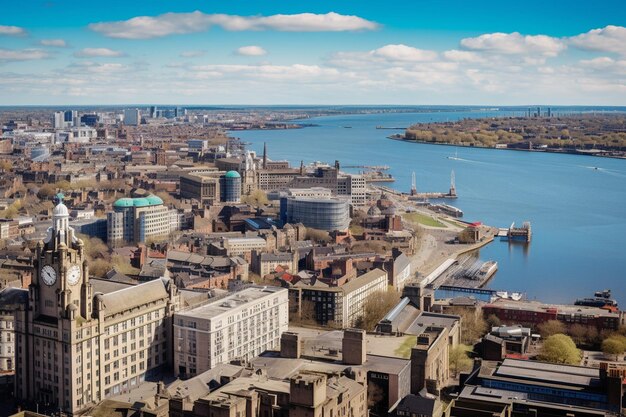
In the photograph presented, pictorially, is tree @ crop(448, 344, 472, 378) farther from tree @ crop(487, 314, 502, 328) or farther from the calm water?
the calm water

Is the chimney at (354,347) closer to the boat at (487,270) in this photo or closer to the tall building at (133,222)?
the boat at (487,270)

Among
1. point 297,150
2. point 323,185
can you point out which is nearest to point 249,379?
point 323,185

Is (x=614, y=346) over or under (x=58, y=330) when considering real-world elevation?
under

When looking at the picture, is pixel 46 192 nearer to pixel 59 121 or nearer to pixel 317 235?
pixel 317 235

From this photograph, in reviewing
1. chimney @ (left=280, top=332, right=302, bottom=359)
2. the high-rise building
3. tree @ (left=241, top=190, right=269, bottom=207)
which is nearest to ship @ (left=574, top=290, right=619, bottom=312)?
Answer: chimney @ (left=280, top=332, right=302, bottom=359)

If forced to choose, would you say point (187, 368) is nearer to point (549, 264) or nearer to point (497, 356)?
point (497, 356)

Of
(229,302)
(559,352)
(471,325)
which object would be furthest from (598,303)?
(229,302)

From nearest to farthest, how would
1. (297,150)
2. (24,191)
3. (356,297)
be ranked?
(356,297)
(24,191)
(297,150)
